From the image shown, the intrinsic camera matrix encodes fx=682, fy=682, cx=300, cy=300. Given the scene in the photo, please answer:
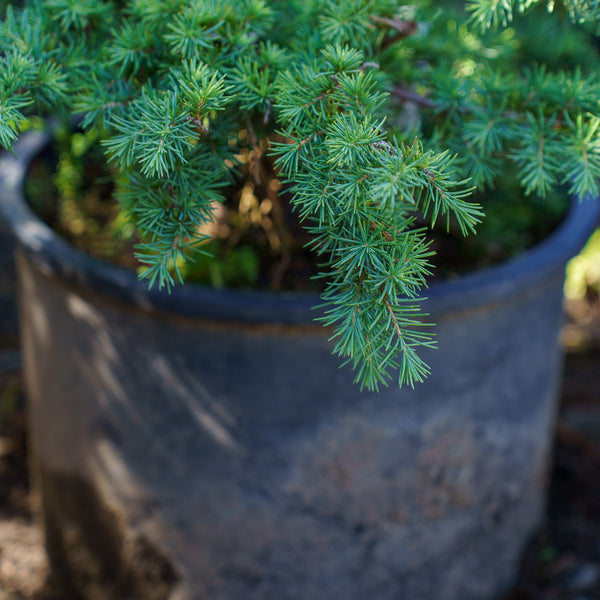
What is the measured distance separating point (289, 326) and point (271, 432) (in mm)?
216

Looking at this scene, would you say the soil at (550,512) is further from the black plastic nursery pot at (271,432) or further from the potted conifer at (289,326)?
the black plastic nursery pot at (271,432)

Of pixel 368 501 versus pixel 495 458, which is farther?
pixel 495 458

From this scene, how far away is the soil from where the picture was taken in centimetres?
169

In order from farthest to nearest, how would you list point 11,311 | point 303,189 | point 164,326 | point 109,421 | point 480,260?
point 11,311 < point 480,260 < point 109,421 < point 164,326 < point 303,189

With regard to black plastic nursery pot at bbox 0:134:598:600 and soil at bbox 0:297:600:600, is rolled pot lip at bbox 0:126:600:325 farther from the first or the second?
soil at bbox 0:297:600:600

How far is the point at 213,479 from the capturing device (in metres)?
1.29

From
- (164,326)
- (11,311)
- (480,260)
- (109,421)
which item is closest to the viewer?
(164,326)

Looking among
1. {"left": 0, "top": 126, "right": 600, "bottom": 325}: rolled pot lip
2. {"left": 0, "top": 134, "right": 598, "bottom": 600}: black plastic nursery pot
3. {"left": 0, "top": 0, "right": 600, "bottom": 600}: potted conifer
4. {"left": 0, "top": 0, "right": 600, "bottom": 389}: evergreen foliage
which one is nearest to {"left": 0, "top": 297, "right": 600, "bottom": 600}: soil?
{"left": 0, "top": 0, "right": 600, "bottom": 600}: potted conifer

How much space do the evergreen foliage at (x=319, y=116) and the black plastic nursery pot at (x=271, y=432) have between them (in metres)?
0.31

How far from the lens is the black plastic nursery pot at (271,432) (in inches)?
47.8

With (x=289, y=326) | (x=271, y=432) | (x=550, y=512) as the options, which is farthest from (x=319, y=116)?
(x=550, y=512)

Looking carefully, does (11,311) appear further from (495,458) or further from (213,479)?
(495,458)

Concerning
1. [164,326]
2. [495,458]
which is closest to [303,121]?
[164,326]

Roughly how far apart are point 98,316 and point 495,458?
2.80ft
